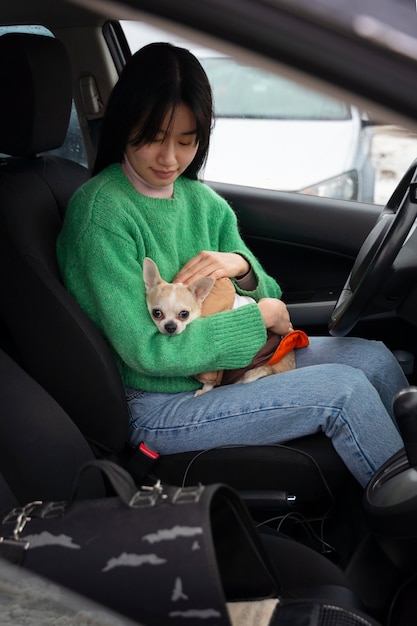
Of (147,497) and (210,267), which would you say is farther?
(210,267)

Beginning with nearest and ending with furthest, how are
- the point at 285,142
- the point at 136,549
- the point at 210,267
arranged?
the point at 136,549 → the point at 210,267 → the point at 285,142

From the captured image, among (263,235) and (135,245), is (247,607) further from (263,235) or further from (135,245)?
(263,235)

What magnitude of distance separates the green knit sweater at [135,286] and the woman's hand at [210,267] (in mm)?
33

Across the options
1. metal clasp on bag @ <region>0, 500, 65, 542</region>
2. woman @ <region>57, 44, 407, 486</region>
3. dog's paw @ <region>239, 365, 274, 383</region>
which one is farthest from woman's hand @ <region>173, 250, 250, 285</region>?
metal clasp on bag @ <region>0, 500, 65, 542</region>

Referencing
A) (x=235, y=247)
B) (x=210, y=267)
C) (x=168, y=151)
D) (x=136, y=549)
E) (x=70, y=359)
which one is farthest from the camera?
(x=235, y=247)

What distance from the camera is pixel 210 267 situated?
2.09 metres

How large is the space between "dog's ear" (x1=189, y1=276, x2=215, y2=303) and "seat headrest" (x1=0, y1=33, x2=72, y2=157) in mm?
512

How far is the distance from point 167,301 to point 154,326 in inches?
2.6

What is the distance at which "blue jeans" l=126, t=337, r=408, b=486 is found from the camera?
1815 mm

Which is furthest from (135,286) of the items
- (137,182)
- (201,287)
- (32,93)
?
(32,93)

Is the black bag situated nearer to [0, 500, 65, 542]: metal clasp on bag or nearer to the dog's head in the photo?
[0, 500, 65, 542]: metal clasp on bag

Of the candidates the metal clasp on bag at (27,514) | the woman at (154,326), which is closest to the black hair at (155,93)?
the woman at (154,326)

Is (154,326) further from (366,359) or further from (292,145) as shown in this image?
(292,145)

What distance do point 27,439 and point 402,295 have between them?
0.93m
